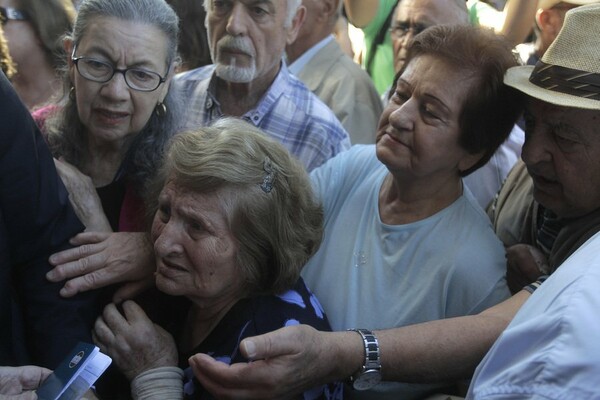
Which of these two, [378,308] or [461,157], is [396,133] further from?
[378,308]

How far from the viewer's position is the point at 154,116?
10.1 feet

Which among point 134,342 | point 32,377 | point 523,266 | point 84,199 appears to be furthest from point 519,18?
point 32,377

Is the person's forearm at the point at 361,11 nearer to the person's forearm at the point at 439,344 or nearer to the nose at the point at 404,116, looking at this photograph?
the nose at the point at 404,116

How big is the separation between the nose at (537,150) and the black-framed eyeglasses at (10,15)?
9.21 feet

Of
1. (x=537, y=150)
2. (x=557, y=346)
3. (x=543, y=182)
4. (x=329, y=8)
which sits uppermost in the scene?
(x=557, y=346)

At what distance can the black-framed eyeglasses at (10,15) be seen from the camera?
4.23m

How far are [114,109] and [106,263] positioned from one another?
0.61m

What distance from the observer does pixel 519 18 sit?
180 inches

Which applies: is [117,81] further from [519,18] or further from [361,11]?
[361,11]

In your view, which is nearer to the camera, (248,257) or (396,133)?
(248,257)

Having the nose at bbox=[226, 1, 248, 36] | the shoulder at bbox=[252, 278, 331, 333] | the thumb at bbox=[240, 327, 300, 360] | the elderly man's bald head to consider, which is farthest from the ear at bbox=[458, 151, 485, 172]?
the elderly man's bald head

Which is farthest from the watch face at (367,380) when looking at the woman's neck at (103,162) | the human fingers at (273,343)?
the woman's neck at (103,162)

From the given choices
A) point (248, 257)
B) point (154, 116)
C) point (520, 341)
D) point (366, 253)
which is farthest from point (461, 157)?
point (520, 341)

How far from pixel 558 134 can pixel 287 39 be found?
1955 mm
